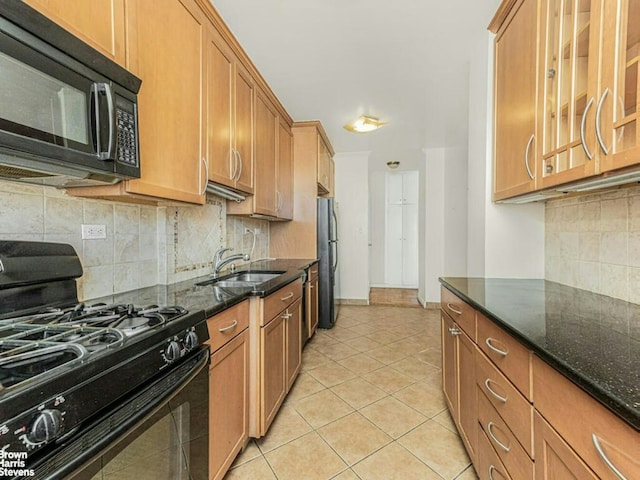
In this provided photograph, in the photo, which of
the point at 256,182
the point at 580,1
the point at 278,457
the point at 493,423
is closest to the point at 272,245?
the point at 256,182

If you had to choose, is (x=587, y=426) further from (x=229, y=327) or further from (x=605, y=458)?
(x=229, y=327)

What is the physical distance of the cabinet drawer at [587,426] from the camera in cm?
56

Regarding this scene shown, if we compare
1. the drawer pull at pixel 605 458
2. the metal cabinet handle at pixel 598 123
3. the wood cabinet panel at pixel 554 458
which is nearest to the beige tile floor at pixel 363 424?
the wood cabinet panel at pixel 554 458

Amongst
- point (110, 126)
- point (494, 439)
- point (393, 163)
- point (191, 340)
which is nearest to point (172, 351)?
point (191, 340)

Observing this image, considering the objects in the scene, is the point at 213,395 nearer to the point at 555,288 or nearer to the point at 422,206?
the point at 555,288

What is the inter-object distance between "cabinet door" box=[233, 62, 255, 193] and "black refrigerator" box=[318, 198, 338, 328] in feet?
4.48

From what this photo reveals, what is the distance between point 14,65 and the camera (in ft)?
2.43

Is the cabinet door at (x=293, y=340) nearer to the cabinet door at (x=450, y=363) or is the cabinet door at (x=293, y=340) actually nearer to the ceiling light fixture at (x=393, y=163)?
the cabinet door at (x=450, y=363)

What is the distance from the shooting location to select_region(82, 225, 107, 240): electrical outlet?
1.32 m

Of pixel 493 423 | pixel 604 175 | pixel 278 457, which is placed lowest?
pixel 278 457

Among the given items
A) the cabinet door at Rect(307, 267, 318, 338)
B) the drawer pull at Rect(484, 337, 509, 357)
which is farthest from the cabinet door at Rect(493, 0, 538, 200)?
the cabinet door at Rect(307, 267, 318, 338)

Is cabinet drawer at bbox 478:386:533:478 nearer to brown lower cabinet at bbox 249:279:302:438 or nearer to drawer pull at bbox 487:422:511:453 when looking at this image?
drawer pull at bbox 487:422:511:453

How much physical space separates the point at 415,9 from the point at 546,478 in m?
2.12

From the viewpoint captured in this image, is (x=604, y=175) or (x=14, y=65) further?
(x=604, y=175)
